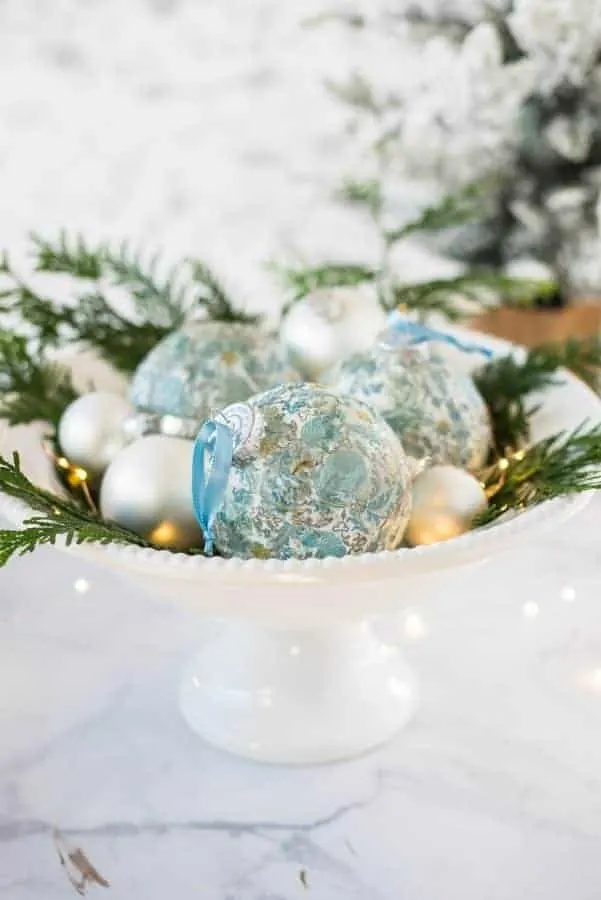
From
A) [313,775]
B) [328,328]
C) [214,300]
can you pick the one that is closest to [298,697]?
[313,775]

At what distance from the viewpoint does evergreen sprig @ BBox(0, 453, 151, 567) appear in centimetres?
64

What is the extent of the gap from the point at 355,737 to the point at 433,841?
110 millimetres

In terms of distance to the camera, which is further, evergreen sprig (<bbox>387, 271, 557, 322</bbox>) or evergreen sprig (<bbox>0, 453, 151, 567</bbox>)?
evergreen sprig (<bbox>387, 271, 557, 322</bbox>)

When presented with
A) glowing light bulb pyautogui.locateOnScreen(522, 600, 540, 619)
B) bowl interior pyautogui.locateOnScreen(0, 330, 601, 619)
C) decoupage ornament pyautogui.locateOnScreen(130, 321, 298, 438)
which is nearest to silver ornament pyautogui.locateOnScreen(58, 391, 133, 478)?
decoupage ornament pyautogui.locateOnScreen(130, 321, 298, 438)

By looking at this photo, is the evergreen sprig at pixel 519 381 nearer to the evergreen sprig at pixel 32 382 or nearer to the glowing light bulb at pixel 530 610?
the glowing light bulb at pixel 530 610

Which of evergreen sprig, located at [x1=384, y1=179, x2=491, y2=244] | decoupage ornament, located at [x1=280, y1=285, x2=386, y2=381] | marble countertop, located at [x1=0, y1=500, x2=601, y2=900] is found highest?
evergreen sprig, located at [x1=384, y1=179, x2=491, y2=244]

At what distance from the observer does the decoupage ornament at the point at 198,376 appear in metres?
0.84

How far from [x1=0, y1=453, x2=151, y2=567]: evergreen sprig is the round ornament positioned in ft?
0.66

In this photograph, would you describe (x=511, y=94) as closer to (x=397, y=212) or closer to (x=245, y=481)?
(x=397, y=212)

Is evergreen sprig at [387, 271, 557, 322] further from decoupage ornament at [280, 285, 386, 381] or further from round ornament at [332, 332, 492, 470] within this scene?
round ornament at [332, 332, 492, 470]

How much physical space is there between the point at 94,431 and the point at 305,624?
0.73 feet

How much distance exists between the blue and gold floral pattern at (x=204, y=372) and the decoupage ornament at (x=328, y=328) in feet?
0.21

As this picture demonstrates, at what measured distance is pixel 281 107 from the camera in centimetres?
199

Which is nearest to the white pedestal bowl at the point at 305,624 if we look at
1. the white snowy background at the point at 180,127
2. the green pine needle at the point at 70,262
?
the green pine needle at the point at 70,262
